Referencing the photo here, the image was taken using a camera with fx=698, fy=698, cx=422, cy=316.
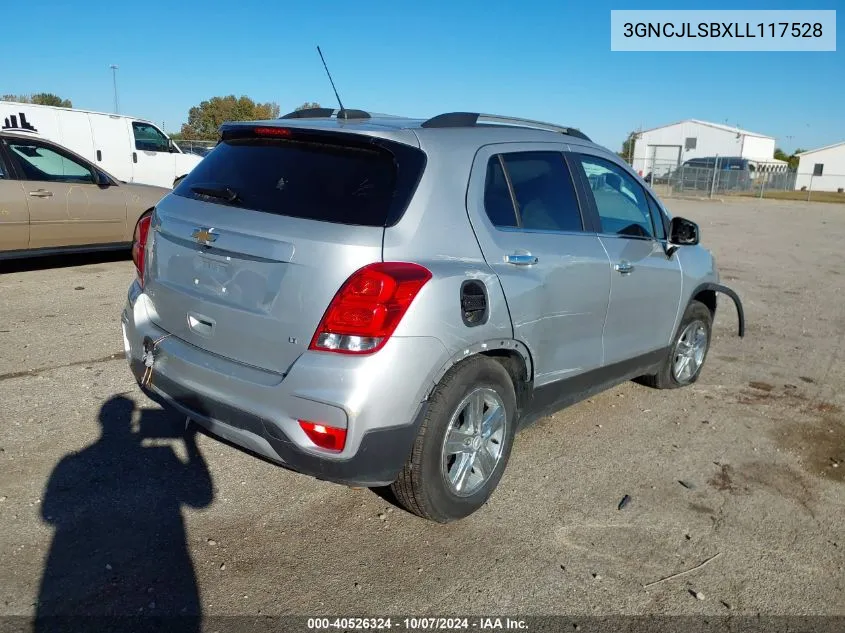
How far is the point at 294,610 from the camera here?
2672 millimetres

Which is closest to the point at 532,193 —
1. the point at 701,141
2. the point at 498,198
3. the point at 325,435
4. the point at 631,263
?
the point at 498,198

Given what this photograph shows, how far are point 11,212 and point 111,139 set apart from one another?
7269 mm

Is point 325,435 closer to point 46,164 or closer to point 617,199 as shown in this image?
point 617,199

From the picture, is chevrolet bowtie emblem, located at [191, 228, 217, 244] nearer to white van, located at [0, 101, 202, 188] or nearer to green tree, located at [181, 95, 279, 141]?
white van, located at [0, 101, 202, 188]

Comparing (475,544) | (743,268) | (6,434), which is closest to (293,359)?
A: (475,544)

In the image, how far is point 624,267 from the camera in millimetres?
4121

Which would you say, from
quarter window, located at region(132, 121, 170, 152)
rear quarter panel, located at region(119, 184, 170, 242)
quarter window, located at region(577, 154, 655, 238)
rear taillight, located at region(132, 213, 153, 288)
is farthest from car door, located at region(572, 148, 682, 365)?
quarter window, located at region(132, 121, 170, 152)

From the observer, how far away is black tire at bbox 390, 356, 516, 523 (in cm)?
298

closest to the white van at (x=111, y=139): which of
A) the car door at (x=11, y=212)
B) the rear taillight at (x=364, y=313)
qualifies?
the car door at (x=11, y=212)

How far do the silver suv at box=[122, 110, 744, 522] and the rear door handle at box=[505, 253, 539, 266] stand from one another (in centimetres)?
1

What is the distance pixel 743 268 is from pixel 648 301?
825 centimetres

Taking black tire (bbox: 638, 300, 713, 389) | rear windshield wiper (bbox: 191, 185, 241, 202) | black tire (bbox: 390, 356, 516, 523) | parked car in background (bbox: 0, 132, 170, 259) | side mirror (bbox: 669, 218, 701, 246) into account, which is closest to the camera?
black tire (bbox: 390, 356, 516, 523)

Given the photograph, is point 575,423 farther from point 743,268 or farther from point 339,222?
point 743,268

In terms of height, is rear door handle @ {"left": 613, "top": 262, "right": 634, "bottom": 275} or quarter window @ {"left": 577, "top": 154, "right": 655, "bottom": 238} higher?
quarter window @ {"left": 577, "top": 154, "right": 655, "bottom": 238}
